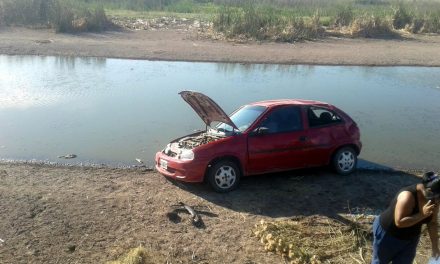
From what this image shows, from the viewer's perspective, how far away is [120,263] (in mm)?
6438

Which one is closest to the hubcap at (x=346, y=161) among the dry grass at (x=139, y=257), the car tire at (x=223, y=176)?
the car tire at (x=223, y=176)

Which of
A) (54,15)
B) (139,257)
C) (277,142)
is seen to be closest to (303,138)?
(277,142)

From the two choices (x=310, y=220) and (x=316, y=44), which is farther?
(x=316, y=44)

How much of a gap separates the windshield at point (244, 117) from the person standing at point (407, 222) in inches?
187

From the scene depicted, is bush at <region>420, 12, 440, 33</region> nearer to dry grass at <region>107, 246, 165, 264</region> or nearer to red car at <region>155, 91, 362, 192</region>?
red car at <region>155, 91, 362, 192</region>

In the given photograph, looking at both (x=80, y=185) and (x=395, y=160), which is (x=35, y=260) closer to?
(x=80, y=185)

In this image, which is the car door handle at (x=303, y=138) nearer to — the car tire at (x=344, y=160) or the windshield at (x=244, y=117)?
the car tire at (x=344, y=160)

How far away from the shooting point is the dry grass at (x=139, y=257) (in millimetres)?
6473

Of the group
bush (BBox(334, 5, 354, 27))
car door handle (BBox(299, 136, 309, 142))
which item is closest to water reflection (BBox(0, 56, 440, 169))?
car door handle (BBox(299, 136, 309, 142))

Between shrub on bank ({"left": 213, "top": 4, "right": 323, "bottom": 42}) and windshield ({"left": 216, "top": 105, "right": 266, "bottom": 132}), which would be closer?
windshield ({"left": 216, "top": 105, "right": 266, "bottom": 132})

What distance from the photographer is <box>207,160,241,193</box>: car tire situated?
9375mm

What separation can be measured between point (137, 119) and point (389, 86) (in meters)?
10.9

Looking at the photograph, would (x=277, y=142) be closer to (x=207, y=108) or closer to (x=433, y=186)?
(x=207, y=108)

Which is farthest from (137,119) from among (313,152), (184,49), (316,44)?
(316,44)
